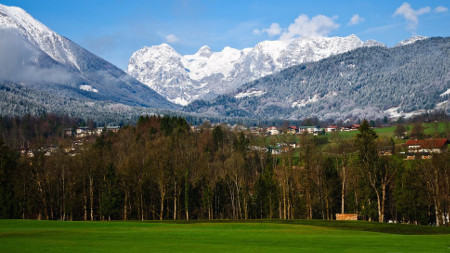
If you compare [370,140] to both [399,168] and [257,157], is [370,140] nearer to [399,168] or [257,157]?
[399,168]

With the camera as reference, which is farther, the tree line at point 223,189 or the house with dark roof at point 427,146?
the house with dark roof at point 427,146

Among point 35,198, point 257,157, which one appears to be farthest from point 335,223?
point 257,157

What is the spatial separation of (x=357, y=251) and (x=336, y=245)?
335 cm

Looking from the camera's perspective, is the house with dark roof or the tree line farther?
the house with dark roof

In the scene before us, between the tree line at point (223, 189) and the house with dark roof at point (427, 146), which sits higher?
the house with dark roof at point (427, 146)

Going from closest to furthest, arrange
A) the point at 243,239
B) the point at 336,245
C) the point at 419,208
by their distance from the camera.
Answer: the point at 336,245
the point at 243,239
the point at 419,208

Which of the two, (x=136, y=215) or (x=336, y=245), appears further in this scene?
(x=136, y=215)

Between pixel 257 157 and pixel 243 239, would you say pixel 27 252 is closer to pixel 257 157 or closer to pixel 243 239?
pixel 243 239

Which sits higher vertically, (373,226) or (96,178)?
(96,178)

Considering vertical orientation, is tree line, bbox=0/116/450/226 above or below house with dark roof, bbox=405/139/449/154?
below

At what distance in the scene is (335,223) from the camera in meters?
66.9

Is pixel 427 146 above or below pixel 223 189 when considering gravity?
above

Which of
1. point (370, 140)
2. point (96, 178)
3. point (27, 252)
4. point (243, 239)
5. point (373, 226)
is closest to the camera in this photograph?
point (27, 252)

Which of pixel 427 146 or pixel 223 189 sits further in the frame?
pixel 427 146
